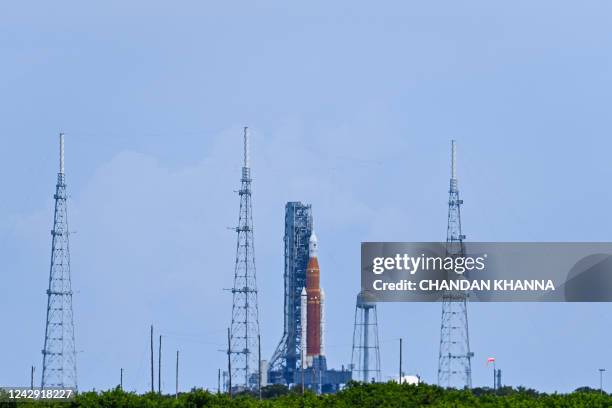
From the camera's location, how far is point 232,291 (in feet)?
579

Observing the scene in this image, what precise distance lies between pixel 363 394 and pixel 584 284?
1725 cm

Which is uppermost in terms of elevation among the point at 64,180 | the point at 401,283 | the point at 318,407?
the point at 64,180

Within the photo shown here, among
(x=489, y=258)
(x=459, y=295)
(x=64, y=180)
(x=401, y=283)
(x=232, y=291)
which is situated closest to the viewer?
(x=401, y=283)

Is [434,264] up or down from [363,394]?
up

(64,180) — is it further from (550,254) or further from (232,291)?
(550,254)

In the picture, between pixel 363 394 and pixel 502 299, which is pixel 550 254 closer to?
pixel 502 299

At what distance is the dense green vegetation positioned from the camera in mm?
105500

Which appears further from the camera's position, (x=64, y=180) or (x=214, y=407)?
(x=64, y=180)

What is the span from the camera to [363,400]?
387 feet

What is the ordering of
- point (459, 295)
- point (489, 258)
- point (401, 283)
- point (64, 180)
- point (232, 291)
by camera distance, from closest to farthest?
point (401, 283), point (489, 258), point (459, 295), point (64, 180), point (232, 291)

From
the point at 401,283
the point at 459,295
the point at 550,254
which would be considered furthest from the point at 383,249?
the point at 459,295

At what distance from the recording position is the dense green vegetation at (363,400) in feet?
346

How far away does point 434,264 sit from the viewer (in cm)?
11588

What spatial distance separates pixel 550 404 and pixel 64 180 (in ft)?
200
